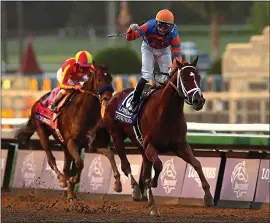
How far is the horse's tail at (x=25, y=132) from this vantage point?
15414mm

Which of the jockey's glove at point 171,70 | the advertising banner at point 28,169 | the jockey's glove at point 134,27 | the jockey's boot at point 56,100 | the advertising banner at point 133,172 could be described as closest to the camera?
the jockey's glove at point 171,70

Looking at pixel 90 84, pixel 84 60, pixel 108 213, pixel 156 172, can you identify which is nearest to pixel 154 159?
pixel 156 172

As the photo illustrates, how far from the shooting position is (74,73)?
47.9 feet

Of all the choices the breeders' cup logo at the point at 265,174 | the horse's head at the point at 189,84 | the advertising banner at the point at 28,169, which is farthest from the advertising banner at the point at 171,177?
the horse's head at the point at 189,84

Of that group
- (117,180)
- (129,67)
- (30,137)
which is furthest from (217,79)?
(117,180)

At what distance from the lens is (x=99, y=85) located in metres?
13.7

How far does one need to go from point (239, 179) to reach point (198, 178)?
53cm

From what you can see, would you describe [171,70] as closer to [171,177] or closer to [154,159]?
[154,159]

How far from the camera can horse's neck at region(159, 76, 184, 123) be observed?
11.7 m

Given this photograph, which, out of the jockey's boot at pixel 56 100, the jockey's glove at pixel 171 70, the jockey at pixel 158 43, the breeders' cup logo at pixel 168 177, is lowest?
the breeders' cup logo at pixel 168 177

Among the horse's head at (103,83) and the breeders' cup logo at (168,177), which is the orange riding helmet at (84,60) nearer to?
the horse's head at (103,83)

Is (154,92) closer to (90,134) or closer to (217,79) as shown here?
(90,134)

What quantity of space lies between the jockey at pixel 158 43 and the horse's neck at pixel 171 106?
0.20m

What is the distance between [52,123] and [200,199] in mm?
2233
